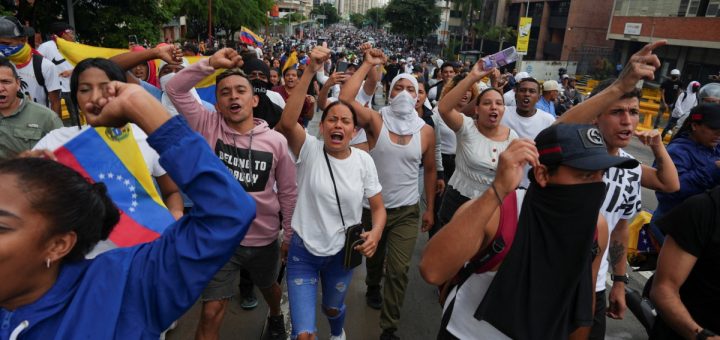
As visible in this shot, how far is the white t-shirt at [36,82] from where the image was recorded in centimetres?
512

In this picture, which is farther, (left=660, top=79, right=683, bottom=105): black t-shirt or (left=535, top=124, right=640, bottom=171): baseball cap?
(left=660, top=79, right=683, bottom=105): black t-shirt

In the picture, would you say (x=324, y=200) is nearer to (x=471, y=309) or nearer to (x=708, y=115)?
(x=471, y=309)

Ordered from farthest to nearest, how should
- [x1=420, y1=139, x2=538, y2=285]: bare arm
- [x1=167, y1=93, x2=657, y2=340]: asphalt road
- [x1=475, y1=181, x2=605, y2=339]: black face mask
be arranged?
1. [x1=167, y1=93, x2=657, y2=340]: asphalt road
2. [x1=475, y1=181, x2=605, y2=339]: black face mask
3. [x1=420, y1=139, x2=538, y2=285]: bare arm

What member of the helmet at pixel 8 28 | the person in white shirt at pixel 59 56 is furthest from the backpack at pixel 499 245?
the person in white shirt at pixel 59 56

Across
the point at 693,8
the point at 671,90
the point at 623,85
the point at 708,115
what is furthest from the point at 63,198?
the point at 693,8

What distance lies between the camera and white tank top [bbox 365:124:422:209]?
3730mm

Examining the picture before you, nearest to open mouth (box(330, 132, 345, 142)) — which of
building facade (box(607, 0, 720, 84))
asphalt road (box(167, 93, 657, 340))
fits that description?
asphalt road (box(167, 93, 657, 340))

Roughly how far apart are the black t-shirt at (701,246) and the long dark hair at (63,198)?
2.42 meters

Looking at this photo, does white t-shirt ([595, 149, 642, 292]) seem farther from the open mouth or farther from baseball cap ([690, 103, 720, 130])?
the open mouth

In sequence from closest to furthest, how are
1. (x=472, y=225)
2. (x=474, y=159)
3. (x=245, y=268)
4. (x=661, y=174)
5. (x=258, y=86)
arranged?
1. (x=472, y=225)
2. (x=661, y=174)
3. (x=245, y=268)
4. (x=474, y=159)
5. (x=258, y=86)

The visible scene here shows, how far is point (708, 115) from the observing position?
330 cm

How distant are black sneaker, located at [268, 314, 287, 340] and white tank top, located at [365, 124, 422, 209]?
123 centimetres

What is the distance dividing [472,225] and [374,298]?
8.52 ft

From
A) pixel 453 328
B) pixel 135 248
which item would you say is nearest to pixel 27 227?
pixel 135 248
